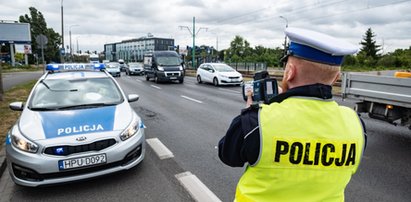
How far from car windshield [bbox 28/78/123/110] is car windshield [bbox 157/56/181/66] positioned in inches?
667

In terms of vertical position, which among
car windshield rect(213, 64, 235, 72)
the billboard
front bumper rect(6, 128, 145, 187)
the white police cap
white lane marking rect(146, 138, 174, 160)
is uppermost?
the billboard

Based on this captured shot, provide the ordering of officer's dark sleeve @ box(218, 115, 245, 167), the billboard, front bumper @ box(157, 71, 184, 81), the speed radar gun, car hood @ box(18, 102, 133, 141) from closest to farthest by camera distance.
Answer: officer's dark sleeve @ box(218, 115, 245, 167)
the speed radar gun
car hood @ box(18, 102, 133, 141)
front bumper @ box(157, 71, 184, 81)
the billboard

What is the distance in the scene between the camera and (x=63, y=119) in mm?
4203

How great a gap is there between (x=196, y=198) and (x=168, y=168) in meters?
1.11

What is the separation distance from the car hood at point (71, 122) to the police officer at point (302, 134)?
9.99 ft

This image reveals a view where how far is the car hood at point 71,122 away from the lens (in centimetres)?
388

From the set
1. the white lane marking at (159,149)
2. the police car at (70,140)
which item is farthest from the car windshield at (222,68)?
the police car at (70,140)

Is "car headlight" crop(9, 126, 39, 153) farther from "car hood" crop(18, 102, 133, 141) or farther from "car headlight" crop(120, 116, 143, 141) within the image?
"car headlight" crop(120, 116, 143, 141)

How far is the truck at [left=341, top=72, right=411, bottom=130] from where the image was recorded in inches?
211

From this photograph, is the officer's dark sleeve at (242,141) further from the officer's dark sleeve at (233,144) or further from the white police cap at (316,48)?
the white police cap at (316,48)

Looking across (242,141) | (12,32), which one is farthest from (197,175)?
(12,32)

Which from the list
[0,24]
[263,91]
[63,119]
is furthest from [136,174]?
[0,24]

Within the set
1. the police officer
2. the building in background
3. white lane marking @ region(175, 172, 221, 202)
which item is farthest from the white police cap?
the building in background

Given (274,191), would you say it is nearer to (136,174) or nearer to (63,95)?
(136,174)
